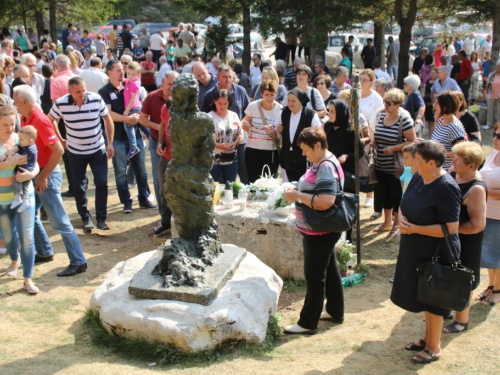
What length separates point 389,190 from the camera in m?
8.39

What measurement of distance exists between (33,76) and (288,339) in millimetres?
7930

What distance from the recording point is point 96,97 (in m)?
8.02

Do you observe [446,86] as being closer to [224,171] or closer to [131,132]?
[224,171]

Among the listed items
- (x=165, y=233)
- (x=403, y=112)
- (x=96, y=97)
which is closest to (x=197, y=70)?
(x=96, y=97)

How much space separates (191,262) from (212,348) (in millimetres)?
837

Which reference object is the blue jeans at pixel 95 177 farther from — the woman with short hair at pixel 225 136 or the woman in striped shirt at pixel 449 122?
the woman in striped shirt at pixel 449 122

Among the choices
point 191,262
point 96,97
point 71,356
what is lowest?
point 71,356

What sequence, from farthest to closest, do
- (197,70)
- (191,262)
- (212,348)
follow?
(197,70), (191,262), (212,348)

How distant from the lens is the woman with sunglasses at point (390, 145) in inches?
306

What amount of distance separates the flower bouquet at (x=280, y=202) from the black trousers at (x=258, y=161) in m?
1.44

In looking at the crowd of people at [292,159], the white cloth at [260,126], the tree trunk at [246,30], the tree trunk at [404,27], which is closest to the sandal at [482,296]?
the crowd of people at [292,159]

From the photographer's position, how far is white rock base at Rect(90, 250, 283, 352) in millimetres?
4785

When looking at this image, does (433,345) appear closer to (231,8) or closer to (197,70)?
(197,70)

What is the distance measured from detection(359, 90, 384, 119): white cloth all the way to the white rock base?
4478 millimetres
